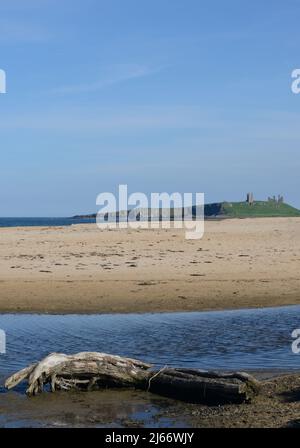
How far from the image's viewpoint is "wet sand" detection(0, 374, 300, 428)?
8.81m

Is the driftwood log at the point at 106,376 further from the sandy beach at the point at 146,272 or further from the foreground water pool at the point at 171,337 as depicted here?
the sandy beach at the point at 146,272

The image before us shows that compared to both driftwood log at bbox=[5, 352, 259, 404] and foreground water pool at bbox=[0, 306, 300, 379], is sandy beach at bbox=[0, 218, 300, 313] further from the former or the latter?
driftwood log at bbox=[5, 352, 259, 404]

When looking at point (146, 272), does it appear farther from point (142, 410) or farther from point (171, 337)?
point (142, 410)

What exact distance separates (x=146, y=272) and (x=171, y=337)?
9.18 m

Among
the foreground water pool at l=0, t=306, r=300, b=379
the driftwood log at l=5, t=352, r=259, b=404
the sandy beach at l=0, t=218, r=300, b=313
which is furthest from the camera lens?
the sandy beach at l=0, t=218, r=300, b=313

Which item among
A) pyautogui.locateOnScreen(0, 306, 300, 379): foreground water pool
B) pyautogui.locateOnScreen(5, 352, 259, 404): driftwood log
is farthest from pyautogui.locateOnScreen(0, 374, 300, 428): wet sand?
pyautogui.locateOnScreen(0, 306, 300, 379): foreground water pool

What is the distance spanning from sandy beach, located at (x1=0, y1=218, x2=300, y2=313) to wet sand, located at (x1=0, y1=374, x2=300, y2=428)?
26.4ft

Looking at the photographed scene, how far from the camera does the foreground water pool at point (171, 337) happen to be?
12555 mm

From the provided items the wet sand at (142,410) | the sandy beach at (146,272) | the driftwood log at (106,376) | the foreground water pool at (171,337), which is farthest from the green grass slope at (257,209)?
the wet sand at (142,410)

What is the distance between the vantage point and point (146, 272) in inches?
936

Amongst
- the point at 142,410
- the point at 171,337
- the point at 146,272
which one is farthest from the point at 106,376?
the point at 146,272

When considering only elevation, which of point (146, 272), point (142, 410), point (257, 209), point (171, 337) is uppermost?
point (257, 209)

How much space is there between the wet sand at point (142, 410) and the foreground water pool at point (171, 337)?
173cm
